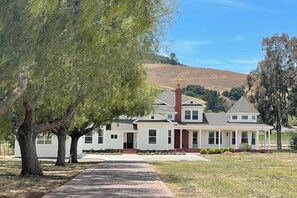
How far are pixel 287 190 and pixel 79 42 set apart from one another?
30.0 ft

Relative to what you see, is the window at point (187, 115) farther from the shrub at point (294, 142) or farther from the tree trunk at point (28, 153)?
the tree trunk at point (28, 153)

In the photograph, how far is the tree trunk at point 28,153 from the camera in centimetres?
2193

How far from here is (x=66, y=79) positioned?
14453 mm

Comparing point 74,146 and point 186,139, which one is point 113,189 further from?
point 186,139

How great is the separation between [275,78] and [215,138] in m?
12.8

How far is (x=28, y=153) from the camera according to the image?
72.2ft

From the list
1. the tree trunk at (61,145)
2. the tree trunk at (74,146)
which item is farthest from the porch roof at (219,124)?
the tree trunk at (61,145)

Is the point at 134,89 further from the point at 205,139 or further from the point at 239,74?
the point at 239,74

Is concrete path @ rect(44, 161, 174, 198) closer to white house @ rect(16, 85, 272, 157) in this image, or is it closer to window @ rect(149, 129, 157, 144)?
white house @ rect(16, 85, 272, 157)

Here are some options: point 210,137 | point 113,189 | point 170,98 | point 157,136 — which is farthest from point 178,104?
point 113,189

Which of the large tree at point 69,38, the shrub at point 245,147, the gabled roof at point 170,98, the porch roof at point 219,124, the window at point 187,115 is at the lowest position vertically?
the shrub at point 245,147

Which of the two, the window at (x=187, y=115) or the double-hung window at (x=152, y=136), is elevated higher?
the window at (x=187, y=115)

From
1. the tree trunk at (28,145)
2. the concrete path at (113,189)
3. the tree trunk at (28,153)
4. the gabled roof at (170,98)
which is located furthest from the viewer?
the gabled roof at (170,98)

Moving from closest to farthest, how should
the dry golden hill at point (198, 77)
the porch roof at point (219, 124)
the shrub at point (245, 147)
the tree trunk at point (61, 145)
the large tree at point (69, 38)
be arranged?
the large tree at point (69, 38) → the tree trunk at point (61, 145) → the shrub at point (245, 147) → the porch roof at point (219, 124) → the dry golden hill at point (198, 77)
